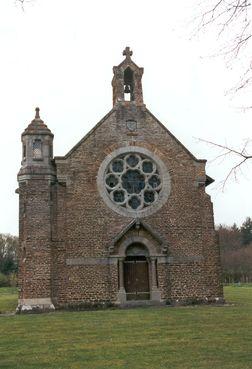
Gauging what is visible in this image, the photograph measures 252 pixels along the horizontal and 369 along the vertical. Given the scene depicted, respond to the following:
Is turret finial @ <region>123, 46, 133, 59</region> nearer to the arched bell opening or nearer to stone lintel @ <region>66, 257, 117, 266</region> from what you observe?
the arched bell opening

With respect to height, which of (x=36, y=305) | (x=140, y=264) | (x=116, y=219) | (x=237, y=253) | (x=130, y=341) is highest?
(x=237, y=253)

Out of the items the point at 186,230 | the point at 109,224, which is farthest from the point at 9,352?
the point at 186,230

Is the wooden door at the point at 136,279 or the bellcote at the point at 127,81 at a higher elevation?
the bellcote at the point at 127,81

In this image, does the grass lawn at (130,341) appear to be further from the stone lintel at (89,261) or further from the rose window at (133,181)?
the rose window at (133,181)

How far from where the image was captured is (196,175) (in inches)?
971

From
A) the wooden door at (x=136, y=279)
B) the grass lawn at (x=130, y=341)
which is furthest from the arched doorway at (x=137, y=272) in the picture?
the grass lawn at (x=130, y=341)

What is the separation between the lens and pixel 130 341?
1214 cm

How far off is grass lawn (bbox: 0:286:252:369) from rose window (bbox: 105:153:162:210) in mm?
6952

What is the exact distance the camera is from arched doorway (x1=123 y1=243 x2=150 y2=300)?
23.0m

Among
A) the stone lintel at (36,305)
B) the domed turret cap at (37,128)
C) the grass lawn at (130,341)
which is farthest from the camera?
the domed turret cap at (37,128)

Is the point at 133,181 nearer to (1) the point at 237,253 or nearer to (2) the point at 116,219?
(2) the point at 116,219

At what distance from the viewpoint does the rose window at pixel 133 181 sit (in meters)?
23.8

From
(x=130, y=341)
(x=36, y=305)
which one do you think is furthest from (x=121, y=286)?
(x=130, y=341)

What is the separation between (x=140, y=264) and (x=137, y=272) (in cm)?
40
